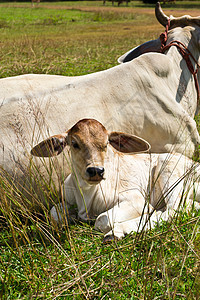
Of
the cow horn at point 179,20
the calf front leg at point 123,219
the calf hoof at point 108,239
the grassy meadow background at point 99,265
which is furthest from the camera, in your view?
the cow horn at point 179,20

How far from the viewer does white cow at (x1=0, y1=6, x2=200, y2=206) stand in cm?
387

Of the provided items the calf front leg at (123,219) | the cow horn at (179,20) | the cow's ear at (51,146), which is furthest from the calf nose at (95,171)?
the cow horn at (179,20)

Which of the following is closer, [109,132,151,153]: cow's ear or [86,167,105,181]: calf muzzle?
[86,167,105,181]: calf muzzle

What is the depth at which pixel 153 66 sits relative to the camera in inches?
188

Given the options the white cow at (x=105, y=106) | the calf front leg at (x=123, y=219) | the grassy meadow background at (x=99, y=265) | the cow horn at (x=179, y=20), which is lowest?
the calf front leg at (x=123, y=219)

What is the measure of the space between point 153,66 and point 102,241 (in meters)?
2.36

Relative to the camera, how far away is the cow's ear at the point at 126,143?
3.57m

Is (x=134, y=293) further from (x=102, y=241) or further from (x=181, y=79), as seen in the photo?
(x=181, y=79)

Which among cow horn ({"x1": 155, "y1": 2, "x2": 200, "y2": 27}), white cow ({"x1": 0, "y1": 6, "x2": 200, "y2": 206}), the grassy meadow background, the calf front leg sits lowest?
the calf front leg

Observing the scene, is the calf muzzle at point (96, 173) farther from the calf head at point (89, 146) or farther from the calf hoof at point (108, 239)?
the calf hoof at point (108, 239)

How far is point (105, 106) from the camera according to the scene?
4316 mm

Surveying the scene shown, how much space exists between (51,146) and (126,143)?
25.9 inches

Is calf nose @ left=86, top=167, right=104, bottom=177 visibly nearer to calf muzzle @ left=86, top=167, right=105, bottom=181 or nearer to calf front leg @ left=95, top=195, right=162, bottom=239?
calf muzzle @ left=86, top=167, right=105, bottom=181

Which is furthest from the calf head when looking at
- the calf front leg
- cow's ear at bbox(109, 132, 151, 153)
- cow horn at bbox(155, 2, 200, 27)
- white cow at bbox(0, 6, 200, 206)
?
cow horn at bbox(155, 2, 200, 27)
